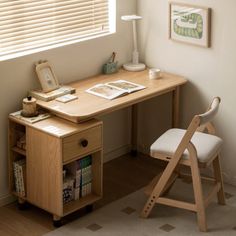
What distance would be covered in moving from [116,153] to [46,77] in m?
0.97

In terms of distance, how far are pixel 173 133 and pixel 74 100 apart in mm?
619

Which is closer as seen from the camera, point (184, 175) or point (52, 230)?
point (52, 230)

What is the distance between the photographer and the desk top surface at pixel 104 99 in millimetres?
3752

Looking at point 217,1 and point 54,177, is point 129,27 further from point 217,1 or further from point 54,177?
point 54,177

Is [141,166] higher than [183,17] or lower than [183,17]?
lower

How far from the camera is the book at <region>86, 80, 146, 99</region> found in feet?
13.1

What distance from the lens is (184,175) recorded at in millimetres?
4203

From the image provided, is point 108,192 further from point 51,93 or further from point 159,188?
point 51,93

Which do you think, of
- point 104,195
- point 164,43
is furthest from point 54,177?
point 164,43

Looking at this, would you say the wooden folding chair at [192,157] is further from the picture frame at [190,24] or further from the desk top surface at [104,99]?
the picture frame at [190,24]

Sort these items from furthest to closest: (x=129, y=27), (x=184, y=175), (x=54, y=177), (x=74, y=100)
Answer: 1. (x=129, y=27)
2. (x=184, y=175)
3. (x=74, y=100)
4. (x=54, y=177)

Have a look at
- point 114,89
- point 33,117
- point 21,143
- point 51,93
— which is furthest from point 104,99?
point 21,143

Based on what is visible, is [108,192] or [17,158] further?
[108,192]

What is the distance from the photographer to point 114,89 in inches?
161
